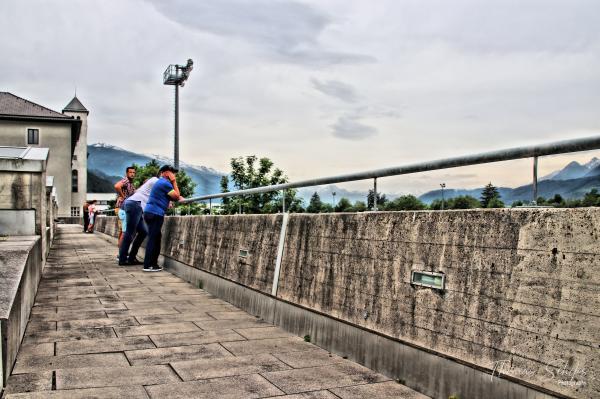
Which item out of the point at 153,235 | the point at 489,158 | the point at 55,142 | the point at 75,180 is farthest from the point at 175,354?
the point at 75,180

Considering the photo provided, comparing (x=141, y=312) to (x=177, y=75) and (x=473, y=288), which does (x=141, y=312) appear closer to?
(x=473, y=288)

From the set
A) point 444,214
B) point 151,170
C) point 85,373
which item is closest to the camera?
point 444,214

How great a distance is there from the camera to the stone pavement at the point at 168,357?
12.5 feet

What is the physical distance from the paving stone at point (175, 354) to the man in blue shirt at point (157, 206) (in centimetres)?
593

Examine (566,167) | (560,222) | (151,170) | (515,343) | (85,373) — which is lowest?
(85,373)

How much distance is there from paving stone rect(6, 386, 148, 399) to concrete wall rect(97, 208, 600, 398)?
169 centimetres

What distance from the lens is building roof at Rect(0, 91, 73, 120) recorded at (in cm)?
6456

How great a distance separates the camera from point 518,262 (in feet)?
10.1

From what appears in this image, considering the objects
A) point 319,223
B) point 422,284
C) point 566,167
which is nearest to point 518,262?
point 566,167

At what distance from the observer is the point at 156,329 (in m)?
5.76

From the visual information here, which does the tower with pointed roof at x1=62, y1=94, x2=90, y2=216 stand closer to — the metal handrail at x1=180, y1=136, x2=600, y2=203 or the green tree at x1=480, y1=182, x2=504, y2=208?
the metal handrail at x1=180, y1=136, x2=600, y2=203

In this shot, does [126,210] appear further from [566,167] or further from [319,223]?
[566,167]

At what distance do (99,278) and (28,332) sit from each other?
14.4 ft

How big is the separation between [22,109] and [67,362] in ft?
228
